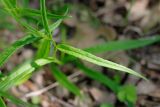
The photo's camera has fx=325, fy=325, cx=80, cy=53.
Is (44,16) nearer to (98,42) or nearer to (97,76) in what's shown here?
(97,76)

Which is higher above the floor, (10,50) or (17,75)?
(10,50)

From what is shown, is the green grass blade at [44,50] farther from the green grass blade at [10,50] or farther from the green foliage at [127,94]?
the green foliage at [127,94]

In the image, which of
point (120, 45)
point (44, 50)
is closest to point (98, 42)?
point (120, 45)

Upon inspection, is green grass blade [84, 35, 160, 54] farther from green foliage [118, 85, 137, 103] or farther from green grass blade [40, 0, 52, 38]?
green grass blade [40, 0, 52, 38]

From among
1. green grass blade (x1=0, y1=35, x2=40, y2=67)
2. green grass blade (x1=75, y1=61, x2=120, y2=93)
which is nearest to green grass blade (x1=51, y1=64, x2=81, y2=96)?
green grass blade (x1=75, y1=61, x2=120, y2=93)

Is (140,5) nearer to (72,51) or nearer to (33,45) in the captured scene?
(33,45)

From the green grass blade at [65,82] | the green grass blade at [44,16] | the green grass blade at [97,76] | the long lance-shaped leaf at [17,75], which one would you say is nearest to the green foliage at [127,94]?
the green grass blade at [97,76]

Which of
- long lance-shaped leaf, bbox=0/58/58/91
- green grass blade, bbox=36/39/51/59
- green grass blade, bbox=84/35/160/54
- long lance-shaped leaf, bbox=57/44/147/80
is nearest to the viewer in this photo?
long lance-shaped leaf, bbox=57/44/147/80

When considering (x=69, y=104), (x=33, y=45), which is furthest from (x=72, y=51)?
(x=33, y=45)
